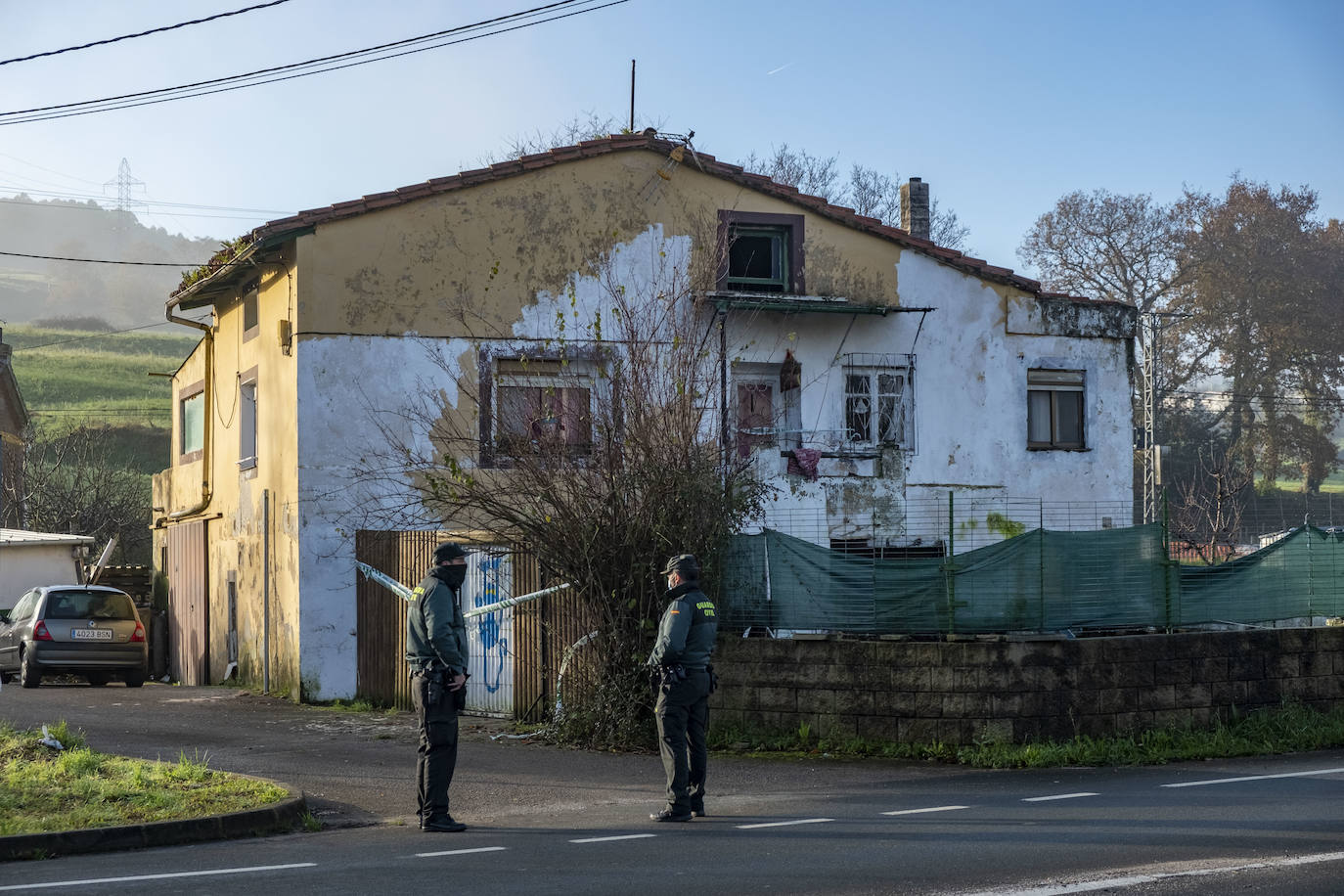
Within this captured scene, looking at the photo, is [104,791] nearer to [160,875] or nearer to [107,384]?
[160,875]

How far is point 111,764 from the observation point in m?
11.1

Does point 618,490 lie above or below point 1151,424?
below

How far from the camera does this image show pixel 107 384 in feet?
282

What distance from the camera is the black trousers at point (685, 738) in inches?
379

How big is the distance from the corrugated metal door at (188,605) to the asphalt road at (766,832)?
9847 mm

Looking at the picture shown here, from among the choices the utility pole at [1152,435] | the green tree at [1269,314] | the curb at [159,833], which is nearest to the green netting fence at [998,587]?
the curb at [159,833]

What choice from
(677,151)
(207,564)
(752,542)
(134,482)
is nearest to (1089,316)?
(677,151)

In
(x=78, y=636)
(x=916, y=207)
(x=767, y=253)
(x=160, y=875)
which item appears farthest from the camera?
(x=916, y=207)

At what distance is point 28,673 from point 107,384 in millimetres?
69177

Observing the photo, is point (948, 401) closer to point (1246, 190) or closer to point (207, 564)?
point (207, 564)

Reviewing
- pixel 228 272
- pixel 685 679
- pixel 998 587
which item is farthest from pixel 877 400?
pixel 685 679

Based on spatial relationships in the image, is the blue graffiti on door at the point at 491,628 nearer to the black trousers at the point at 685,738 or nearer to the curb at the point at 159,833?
the black trousers at the point at 685,738

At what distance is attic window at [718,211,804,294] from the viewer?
21.6 meters

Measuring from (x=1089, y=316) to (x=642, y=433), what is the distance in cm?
1203
